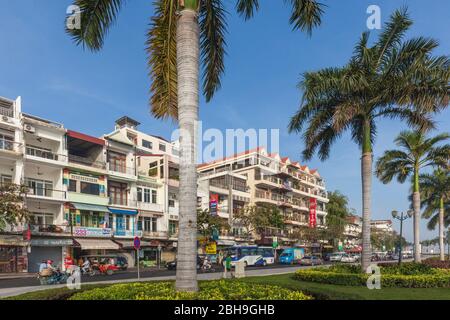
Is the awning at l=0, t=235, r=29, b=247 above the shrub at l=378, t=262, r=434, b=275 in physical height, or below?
below

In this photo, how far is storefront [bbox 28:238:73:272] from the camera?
37375mm

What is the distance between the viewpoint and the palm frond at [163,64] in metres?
11.8

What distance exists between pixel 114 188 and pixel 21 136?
12.2 metres

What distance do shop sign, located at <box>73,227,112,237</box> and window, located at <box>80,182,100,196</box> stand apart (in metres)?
3.62

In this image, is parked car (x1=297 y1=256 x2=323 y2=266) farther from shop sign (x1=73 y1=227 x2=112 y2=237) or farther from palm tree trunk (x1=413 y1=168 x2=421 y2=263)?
palm tree trunk (x1=413 y1=168 x2=421 y2=263)

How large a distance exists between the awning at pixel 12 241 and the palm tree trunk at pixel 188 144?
97.4 ft

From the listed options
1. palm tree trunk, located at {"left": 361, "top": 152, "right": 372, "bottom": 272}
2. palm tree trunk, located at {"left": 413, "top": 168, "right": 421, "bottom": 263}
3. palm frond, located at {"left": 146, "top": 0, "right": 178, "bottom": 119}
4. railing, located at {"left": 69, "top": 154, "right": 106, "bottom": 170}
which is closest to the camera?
palm frond, located at {"left": 146, "top": 0, "right": 178, "bottom": 119}

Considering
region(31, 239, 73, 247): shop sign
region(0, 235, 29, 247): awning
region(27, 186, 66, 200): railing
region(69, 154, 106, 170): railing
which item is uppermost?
region(69, 154, 106, 170): railing

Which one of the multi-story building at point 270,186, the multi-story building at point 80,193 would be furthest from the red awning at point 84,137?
the multi-story building at point 270,186

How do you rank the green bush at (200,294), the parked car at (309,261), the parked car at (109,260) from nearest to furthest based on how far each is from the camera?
the green bush at (200,294) → the parked car at (109,260) → the parked car at (309,261)

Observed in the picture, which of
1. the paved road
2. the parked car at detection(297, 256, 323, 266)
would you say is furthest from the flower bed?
the parked car at detection(297, 256, 323, 266)

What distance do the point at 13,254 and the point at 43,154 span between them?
930 centimetres

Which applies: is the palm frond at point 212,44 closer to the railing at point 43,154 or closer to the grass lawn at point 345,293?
the grass lawn at point 345,293
